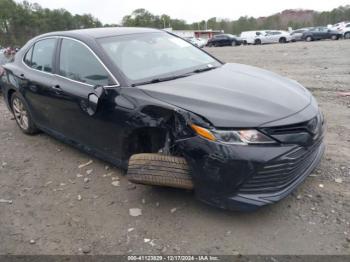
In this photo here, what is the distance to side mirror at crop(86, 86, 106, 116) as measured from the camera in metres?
3.59

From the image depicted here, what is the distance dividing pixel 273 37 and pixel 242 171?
133 feet

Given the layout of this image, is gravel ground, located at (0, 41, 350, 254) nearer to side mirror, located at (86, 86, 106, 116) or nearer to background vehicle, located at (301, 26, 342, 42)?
side mirror, located at (86, 86, 106, 116)

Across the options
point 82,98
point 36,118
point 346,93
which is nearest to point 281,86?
point 82,98

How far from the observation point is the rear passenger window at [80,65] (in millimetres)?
3733

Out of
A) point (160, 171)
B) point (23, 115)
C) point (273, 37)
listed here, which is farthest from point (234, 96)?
point (273, 37)

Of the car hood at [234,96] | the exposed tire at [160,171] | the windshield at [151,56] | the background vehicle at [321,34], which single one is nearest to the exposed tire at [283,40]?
the background vehicle at [321,34]

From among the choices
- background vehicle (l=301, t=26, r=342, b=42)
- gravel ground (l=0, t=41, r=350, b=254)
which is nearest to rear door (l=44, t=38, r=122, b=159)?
gravel ground (l=0, t=41, r=350, b=254)

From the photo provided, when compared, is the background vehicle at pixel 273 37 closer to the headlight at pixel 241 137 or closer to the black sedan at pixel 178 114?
the black sedan at pixel 178 114

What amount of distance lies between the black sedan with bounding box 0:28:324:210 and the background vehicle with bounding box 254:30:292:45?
3801 cm

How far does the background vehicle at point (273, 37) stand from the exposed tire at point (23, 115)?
37808 mm

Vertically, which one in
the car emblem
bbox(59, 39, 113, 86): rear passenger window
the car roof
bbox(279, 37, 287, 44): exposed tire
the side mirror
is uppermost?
the car roof

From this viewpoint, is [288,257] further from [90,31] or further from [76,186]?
[90,31]

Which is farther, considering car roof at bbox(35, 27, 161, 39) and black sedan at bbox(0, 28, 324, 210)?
car roof at bbox(35, 27, 161, 39)

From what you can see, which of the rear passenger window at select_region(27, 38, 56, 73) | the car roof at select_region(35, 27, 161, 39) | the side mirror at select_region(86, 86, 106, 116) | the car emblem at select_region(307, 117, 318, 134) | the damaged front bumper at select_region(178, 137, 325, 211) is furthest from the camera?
the rear passenger window at select_region(27, 38, 56, 73)
